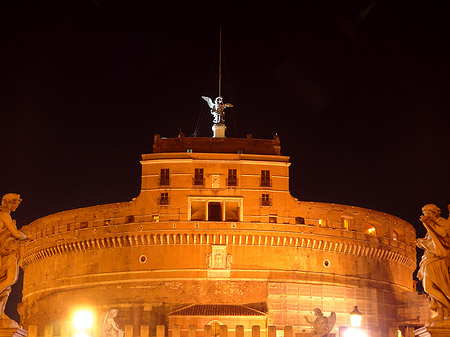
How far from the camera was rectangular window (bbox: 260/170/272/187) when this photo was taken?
51.7 meters

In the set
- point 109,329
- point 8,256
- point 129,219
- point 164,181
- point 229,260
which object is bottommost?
point 8,256

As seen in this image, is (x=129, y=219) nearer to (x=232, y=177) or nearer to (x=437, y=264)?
(x=232, y=177)

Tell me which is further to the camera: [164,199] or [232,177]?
[232,177]

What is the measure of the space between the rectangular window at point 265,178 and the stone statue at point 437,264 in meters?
37.9

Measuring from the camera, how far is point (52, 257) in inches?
2186

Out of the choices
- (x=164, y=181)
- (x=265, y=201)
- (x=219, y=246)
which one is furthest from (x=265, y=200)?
(x=164, y=181)

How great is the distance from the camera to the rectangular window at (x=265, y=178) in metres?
51.7

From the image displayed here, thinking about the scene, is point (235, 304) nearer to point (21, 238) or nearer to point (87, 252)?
point (87, 252)

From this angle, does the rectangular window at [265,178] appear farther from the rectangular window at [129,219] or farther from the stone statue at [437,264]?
the stone statue at [437,264]

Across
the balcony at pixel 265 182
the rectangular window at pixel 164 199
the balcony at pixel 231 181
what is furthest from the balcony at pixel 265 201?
the rectangular window at pixel 164 199

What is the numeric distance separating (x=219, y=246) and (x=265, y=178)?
5272 mm

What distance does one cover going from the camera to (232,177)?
51625mm

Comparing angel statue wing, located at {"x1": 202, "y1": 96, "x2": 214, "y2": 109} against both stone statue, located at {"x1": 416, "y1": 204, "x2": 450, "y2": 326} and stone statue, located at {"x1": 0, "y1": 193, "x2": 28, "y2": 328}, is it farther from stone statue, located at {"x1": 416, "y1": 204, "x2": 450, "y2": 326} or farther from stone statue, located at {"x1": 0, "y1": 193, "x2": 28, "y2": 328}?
stone statue, located at {"x1": 0, "y1": 193, "x2": 28, "y2": 328}

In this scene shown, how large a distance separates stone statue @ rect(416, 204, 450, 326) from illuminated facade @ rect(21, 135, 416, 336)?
36.3 metres
